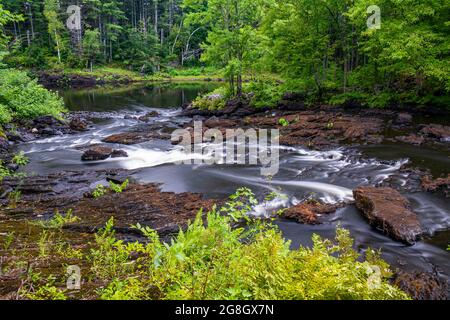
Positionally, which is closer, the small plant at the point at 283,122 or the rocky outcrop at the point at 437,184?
A: the rocky outcrop at the point at 437,184

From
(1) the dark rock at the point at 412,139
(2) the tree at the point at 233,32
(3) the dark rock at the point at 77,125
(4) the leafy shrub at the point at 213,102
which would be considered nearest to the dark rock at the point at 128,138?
(3) the dark rock at the point at 77,125

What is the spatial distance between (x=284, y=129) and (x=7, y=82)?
589 inches

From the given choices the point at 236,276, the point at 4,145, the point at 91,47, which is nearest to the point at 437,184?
the point at 236,276

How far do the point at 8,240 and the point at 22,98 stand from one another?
54.1 feet

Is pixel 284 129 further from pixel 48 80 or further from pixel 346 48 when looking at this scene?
pixel 48 80

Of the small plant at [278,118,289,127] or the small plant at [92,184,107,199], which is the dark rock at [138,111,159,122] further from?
the small plant at [92,184,107,199]

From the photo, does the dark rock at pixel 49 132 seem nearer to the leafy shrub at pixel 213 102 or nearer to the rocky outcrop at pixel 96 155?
the rocky outcrop at pixel 96 155

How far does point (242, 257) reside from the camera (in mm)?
3738

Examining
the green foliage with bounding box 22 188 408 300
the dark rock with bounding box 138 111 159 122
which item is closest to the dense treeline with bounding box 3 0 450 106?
the dark rock with bounding box 138 111 159 122

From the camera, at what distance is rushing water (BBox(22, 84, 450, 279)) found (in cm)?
649

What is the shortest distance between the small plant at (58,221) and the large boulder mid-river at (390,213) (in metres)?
6.24

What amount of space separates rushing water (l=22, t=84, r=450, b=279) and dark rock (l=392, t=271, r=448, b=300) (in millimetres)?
429

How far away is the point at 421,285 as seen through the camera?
16.0ft

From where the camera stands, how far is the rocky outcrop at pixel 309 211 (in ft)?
Result: 24.1
